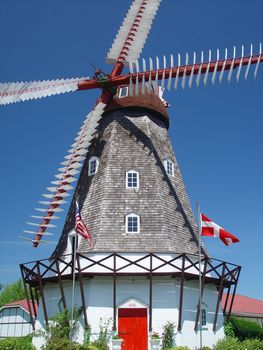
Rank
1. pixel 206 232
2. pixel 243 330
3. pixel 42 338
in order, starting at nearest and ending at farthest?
pixel 206 232, pixel 42 338, pixel 243 330

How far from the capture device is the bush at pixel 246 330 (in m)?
25.8

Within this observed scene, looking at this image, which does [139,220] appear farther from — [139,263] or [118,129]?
[118,129]

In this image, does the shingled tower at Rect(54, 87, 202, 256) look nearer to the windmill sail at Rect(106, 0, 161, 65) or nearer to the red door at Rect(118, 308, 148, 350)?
the windmill sail at Rect(106, 0, 161, 65)

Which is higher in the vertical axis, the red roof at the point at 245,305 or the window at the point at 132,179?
the window at the point at 132,179

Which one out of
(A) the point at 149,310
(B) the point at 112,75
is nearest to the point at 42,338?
(A) the point at 149,310

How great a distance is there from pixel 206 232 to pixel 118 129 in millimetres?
8608

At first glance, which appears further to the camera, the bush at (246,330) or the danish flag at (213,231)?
the bush at (246,330)

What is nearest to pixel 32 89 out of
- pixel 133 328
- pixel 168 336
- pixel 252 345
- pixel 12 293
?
pixel 133 328

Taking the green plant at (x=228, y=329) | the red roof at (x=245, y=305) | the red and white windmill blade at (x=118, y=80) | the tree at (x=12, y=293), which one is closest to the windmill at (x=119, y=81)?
the red and white windmill blade at (x=118, y=80)

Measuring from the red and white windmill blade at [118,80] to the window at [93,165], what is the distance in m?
0.54

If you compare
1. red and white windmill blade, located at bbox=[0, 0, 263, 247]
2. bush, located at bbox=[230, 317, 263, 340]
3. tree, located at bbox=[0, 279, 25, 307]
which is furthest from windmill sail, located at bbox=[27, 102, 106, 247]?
tree, located at bbox=[0, 279, 25, 307]

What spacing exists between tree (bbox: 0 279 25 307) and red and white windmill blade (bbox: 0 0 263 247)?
34.8m

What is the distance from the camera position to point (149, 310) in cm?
1853

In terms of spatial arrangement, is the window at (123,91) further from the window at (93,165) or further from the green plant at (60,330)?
the green plant at (60,330)
